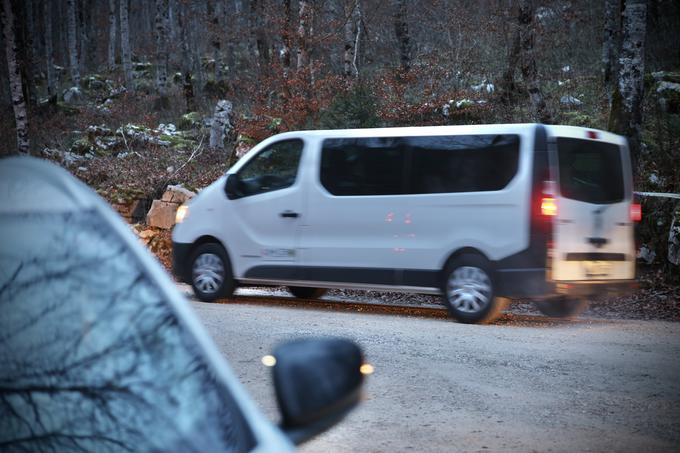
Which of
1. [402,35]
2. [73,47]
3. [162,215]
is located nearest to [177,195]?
[162,215]

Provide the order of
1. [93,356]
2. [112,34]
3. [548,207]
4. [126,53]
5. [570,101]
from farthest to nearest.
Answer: [112,34]
[126,53]
[570,101]
[548,207]
[93,356]

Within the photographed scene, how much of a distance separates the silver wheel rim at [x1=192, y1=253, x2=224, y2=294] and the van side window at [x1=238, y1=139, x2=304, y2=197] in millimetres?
1025

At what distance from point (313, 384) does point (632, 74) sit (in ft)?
Result: 48.9

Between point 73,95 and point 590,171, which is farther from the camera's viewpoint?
point 73,95

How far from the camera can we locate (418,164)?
1041 centimetres

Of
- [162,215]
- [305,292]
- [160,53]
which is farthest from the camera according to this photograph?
[160,53]

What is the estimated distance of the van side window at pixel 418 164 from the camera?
32.4ft

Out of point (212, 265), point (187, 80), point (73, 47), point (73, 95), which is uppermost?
point (73, 47)

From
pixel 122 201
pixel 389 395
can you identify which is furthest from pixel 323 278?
pixel 122 201

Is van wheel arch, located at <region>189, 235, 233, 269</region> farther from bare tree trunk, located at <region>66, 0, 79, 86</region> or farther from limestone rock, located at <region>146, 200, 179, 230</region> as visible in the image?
bare tree trunk, located at <region>66, 0, 79, 86</region>

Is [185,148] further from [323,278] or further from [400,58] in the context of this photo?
[323,278]

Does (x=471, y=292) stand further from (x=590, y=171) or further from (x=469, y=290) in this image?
(x=590, y=171)

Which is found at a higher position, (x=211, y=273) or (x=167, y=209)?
(x=167, y=209)

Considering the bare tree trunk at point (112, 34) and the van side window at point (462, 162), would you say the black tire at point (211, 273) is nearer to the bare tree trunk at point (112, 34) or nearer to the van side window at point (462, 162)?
the van side window at point (462, 162)
